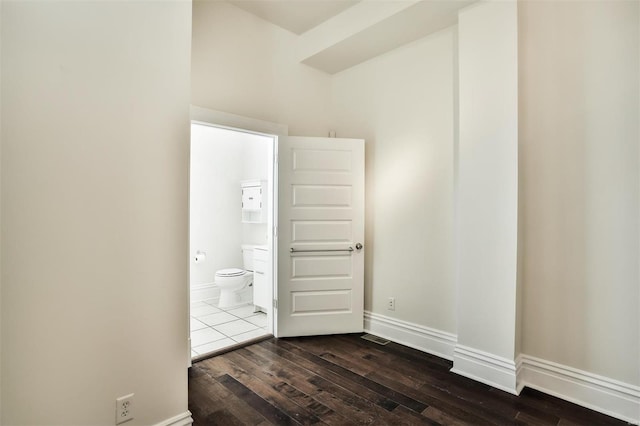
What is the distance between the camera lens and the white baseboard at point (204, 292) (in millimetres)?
4660

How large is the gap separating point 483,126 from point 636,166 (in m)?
0.92

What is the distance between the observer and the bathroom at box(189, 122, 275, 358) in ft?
14.1

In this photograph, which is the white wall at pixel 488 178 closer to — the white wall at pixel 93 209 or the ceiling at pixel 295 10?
the ceiling at pixel 295 10

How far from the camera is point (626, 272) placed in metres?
2.05

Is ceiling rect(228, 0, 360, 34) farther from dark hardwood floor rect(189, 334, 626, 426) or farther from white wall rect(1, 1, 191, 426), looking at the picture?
dark hardwood floor rect(189, 334, 626, 426)

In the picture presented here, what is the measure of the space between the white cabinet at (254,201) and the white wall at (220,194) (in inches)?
5.5

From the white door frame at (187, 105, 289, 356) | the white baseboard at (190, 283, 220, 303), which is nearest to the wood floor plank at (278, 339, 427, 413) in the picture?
the white door frame at (187, 105, 289, 356)

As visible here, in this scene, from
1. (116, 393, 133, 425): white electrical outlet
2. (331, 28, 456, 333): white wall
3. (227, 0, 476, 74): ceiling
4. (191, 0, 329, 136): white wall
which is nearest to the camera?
(116, 393, 133, 425): white electrical outlet

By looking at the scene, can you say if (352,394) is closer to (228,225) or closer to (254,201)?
(254,201)

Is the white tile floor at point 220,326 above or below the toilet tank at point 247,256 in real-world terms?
below

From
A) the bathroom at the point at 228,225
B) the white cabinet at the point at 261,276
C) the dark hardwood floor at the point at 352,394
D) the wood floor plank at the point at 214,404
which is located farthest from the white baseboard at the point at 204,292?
the wood floor plank at the point at 214,404

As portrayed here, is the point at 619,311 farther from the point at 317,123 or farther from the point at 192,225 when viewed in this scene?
the point at 192,225

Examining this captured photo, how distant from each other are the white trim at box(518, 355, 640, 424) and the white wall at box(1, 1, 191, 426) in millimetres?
2340

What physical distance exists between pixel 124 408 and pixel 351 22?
3299mm
